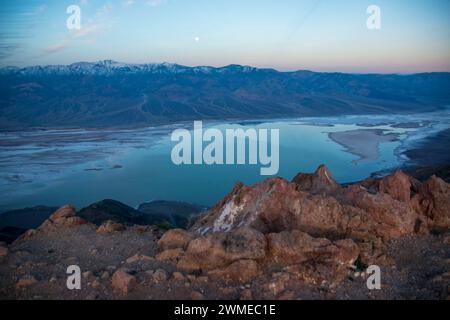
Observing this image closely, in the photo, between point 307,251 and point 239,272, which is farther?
point 307,251

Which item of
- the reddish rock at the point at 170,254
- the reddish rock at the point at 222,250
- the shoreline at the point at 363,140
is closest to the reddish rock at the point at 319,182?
the reddish rock at the point at 222,250

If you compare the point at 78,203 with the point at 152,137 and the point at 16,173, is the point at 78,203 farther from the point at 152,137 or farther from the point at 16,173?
the point at 152,137

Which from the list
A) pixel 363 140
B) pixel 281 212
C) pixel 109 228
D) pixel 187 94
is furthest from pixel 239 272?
pixel 187 94

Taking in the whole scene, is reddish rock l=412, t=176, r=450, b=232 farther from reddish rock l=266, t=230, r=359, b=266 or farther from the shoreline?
the shoreline

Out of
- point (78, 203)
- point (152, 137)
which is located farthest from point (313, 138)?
point (78, 203)

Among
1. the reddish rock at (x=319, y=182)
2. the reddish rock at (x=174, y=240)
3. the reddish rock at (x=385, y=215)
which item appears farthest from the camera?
the reddish rock at (x=319, y=182)

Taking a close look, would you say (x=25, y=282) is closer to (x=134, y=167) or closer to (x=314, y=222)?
(x=314, y=222)

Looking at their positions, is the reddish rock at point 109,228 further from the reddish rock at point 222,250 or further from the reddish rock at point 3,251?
the reddish rock at point 222,250
